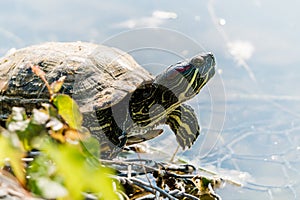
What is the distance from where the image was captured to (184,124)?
1.72m

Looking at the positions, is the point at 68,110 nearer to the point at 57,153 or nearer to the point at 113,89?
the point at 57,153

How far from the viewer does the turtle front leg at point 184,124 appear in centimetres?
170

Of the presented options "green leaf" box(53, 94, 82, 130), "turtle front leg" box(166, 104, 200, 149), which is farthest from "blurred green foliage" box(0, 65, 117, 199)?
"turtle front leg" box(166, 104, 200, 149)

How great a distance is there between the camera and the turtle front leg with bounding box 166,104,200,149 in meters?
1.70

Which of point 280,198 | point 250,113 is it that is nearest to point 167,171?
point 280,198

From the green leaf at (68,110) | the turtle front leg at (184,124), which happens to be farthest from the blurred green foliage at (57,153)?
the turtle front leg at (184,124)

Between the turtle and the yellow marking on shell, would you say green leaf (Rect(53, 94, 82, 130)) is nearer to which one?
the turtle

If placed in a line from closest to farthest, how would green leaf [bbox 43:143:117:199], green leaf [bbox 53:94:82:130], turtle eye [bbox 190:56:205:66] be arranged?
green leaf [bbox 43:143:117:199]
green leaf [bbox 53:94:82:130]
turtle eye [bbox 190:56:205:66]

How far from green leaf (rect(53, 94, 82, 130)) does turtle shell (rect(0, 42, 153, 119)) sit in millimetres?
1156

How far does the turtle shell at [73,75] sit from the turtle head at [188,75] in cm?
13

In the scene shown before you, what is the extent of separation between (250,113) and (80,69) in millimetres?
1317

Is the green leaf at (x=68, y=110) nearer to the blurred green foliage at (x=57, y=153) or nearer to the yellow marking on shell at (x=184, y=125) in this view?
the blurred green foliage at (x=57, y=153)

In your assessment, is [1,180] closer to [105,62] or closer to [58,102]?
[58,102]

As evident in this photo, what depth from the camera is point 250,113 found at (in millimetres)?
2662
